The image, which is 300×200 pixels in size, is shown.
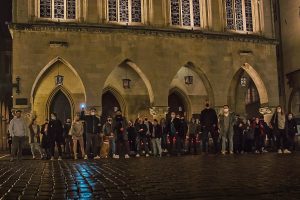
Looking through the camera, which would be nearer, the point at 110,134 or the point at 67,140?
the point at 110,134

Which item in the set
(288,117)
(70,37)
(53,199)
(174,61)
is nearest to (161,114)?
(174,61)

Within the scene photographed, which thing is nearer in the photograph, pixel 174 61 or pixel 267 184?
pixel 267 184

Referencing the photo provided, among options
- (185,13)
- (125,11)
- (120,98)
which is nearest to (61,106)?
(120,98)

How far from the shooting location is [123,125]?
55.2ft

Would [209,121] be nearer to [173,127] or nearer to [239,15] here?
[173,127]

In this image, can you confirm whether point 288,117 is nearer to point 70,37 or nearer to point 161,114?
point 161,114

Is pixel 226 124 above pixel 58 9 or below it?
below

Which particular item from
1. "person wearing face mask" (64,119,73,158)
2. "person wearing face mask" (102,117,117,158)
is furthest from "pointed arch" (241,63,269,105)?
"person wearing face mask" (102,117,117,158)

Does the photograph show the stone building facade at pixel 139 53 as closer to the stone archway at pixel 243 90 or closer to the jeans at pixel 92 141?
the stone archway at pixel 243 90

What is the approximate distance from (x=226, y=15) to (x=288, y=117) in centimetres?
964

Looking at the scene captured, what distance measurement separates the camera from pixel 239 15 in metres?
25.9

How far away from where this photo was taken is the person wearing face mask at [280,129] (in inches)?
677

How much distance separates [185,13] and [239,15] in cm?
346

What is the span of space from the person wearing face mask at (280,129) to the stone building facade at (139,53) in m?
7.11
